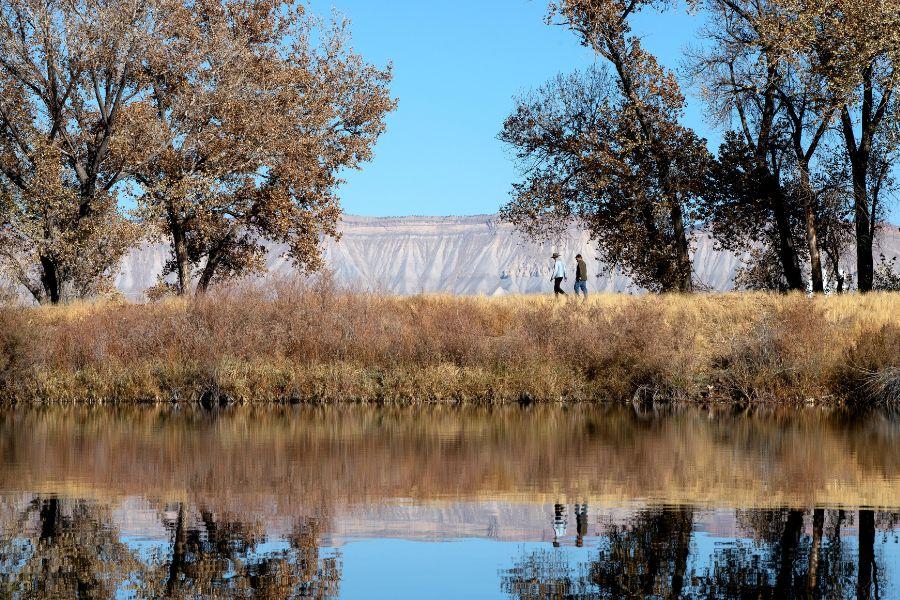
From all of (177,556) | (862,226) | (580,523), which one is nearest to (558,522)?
(580,523)

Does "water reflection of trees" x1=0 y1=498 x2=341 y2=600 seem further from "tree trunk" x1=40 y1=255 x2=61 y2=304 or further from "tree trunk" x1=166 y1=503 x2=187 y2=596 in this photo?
"tree trunk" x1=40 y1=255 x2=61 y2=304

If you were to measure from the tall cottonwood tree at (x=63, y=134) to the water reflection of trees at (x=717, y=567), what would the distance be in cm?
3443

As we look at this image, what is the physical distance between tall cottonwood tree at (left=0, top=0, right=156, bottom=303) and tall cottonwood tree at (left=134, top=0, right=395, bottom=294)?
4.58 feet

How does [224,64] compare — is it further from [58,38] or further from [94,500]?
[94,500]

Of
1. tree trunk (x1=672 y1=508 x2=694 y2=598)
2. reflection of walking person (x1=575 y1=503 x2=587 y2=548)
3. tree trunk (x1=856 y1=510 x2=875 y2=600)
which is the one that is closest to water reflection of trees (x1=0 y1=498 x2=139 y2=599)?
reflection of walking person (x1=575 y1=503 x2=587 y2=548)

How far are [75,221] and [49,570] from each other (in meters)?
35.5

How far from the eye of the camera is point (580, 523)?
12.4 metres

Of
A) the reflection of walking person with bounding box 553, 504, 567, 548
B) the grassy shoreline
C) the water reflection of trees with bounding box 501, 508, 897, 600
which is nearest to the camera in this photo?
the water reflection of trees with bounding box 501, 508, 897, 600

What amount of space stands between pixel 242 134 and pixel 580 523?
35657 millimetres

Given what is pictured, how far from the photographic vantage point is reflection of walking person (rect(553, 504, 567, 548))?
11648 millimetres

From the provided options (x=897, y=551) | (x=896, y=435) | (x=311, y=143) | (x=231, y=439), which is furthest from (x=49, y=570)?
(x=311, y=143)

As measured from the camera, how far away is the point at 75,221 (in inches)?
1714

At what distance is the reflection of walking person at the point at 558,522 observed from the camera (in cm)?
1165

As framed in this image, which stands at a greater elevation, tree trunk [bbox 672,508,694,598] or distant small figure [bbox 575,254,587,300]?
distant small figure [bbox 575,254,587,300]
